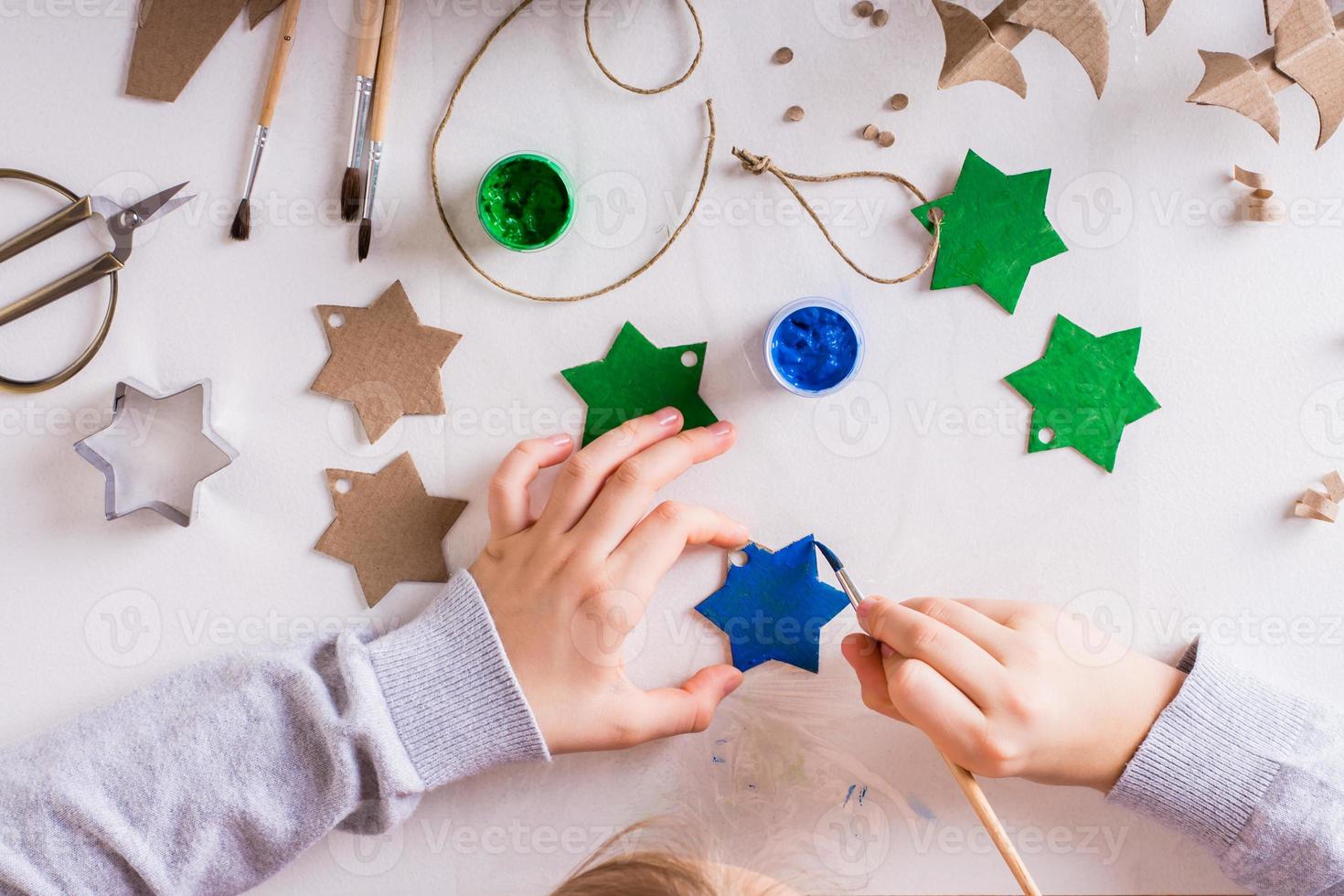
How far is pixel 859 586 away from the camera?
104cm

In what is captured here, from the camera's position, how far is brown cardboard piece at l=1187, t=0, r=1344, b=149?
90 cm

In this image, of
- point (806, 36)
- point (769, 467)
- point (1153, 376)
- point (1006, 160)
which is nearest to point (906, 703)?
point (769, 467)

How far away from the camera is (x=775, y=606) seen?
1.04 meters

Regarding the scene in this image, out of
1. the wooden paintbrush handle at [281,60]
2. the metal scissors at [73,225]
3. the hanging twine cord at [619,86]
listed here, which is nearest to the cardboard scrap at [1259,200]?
the hanging twine cord at [619,86]

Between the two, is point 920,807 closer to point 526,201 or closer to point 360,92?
point 526,201

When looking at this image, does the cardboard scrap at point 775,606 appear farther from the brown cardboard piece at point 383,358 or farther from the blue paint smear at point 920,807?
the brown cardboard piece at point 383,358

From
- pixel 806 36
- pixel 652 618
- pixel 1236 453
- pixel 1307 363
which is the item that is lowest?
pixel 652 618

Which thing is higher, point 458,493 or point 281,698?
point 458,493

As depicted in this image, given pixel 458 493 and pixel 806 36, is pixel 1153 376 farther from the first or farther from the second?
pixel 458 493

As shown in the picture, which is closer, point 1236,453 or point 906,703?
point 906,703

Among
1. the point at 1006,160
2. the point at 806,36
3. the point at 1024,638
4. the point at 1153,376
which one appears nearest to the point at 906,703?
the point at 1024,638

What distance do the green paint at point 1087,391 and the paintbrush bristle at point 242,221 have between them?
2.65 feet

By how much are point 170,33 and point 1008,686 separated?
1.07 m

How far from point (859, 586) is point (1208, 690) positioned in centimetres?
36
